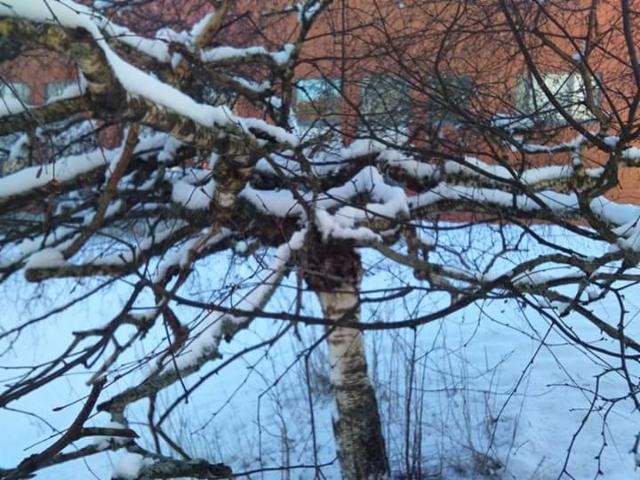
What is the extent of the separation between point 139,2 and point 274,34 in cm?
125

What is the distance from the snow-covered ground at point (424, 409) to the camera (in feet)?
14.1

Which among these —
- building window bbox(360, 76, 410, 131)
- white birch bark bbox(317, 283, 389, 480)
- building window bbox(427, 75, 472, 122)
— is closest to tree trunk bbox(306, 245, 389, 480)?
white birch bark bbox(317, 283, 389, 480)

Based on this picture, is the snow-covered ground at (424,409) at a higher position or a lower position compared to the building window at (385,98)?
lower

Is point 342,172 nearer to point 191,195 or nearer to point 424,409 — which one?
point 191,195

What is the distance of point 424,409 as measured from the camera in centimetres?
533

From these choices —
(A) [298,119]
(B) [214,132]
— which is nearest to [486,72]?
(A) [298,119]

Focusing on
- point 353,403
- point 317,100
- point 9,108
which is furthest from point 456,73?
point 9,108

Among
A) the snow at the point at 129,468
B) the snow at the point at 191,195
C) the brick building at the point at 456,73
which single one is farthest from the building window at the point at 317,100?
the snow at the point at 129,468

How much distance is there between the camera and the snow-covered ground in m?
4.31

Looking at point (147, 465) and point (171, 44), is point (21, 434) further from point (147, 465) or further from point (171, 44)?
point (147, 465)

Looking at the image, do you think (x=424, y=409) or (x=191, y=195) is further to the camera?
(x=424, y=409)

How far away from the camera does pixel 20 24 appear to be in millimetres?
1666

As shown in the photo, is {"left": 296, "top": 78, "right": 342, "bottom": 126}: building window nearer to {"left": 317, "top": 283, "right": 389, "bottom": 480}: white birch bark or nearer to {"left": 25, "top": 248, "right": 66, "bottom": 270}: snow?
{"left": 317, "top": 283, "right": 389, "bottom": 480}: white birch bark

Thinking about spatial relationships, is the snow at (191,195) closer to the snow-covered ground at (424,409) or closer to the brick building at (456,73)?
the snow-covered ground at (424,409)
